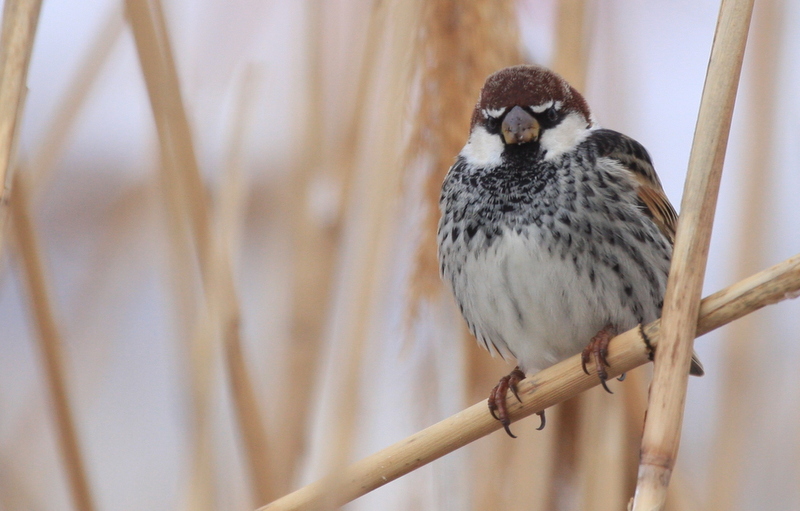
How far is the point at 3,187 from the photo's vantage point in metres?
1.13

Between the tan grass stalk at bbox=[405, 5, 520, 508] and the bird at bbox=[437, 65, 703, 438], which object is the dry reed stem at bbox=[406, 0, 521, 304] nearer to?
the tan grass stalk at bbox=[405, 5, 520, 508]

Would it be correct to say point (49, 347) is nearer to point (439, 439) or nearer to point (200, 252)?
point (200, 252)

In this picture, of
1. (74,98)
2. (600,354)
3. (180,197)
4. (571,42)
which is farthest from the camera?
(74,98)

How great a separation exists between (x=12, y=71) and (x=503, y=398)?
3.26ft

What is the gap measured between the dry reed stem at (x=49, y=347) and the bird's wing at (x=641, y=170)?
3.62 feet

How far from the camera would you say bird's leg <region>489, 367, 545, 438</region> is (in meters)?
1.36

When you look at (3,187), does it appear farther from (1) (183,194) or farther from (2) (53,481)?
(2) (53,481)

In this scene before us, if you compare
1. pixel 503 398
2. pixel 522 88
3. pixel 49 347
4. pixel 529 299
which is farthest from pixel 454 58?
pixel 49 347

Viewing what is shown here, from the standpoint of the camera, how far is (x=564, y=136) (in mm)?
1736

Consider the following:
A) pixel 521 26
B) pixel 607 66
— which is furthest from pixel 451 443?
pixel 607 66

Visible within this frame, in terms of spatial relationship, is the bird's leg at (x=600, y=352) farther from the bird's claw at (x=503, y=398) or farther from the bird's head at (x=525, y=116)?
the bird's head at (x=525, y=116)

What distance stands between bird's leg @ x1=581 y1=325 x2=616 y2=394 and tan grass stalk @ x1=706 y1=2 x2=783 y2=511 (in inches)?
17.9

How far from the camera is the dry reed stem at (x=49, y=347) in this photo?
1467mm

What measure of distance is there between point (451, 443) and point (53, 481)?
1423 mm
